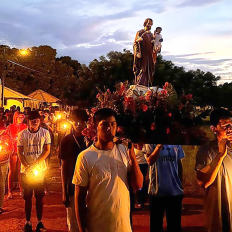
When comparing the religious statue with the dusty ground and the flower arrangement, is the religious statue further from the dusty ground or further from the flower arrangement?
the flower arrangement

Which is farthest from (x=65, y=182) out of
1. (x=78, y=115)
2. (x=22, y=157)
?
(x=22, y=157)

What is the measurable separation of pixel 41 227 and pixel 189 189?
13.3 ft

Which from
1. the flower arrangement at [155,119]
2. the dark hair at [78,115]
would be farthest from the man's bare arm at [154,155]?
the dark hair at [78,115]

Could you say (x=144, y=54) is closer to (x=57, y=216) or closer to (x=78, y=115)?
(x=57, y=216)

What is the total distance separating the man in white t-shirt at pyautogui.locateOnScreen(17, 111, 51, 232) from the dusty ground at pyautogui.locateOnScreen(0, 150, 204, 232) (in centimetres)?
60

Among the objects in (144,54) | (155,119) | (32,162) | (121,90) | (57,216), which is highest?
(144,54)

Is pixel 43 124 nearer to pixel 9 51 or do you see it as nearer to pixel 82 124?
pixel 82 124

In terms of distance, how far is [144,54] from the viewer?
44.7ft

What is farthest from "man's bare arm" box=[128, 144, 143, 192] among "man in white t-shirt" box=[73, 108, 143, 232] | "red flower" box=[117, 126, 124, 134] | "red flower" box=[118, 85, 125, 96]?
"red flower" box=[118, 85, 125, 96]

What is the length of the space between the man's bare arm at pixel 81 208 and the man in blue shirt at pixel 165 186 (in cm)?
150

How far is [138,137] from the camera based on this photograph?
13.4 ft

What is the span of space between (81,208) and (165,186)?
166 cm

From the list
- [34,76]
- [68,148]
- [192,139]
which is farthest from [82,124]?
[34,76]

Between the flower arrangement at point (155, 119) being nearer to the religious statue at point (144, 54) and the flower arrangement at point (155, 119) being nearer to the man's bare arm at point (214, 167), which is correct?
the man's bare arm at point (214, 167)
